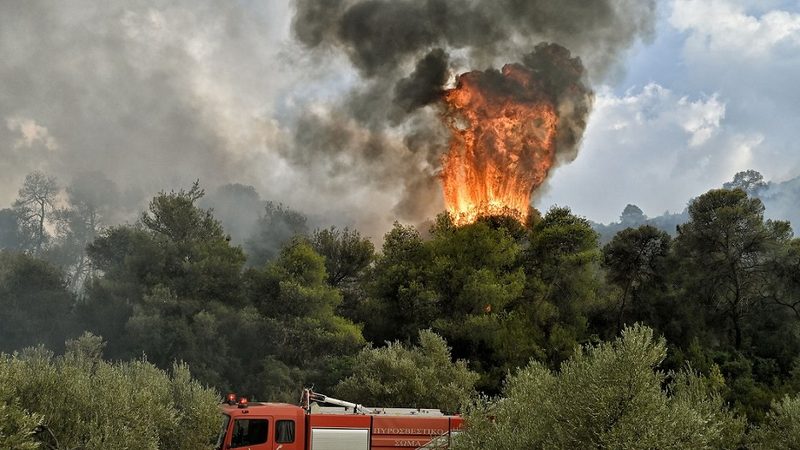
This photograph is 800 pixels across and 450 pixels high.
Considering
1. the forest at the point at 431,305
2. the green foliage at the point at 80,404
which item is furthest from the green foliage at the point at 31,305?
the green foliage at the point at 80,404

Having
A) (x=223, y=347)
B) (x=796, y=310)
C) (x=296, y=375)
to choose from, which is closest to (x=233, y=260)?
(x=223, y=347)

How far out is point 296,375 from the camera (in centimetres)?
6619

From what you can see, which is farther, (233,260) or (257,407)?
(233,260)

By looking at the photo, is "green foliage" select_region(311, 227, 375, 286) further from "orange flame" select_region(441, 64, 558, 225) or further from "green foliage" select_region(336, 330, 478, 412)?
"green foliage" select_region(336, 330, 478, 412)

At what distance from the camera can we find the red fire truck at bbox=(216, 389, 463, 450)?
93.8ft

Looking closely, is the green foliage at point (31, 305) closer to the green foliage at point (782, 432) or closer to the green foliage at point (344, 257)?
the green foliage at point (344, 257)

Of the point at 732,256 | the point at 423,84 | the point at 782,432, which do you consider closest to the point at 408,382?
the point at 782,432

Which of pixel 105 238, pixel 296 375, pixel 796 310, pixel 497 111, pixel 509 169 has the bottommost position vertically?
pixel 296 375

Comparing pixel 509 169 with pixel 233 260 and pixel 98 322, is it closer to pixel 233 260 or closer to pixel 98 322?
pixel 233 260

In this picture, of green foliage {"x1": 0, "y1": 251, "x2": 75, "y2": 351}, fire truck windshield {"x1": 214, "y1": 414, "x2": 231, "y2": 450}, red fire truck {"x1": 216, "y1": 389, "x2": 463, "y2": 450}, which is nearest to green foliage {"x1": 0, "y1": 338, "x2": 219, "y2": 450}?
fire truck windshield {"x1": 214, "y1": 414, "x2": 231, "y2": 450}

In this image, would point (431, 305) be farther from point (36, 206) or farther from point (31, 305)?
point (36, 206)

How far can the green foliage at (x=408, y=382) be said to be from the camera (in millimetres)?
44812

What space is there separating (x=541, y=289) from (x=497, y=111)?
171 feet

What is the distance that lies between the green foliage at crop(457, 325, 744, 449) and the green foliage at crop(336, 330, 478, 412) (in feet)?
79.8
